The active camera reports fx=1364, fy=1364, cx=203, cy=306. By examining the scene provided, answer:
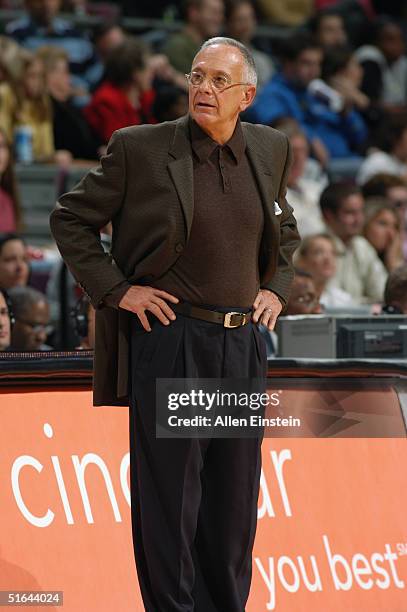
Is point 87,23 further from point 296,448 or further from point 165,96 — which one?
point 296,448

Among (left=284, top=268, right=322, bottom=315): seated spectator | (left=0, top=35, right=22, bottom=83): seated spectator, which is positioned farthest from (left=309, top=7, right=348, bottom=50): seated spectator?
(left=284, top=268, right=322, bottom=315): seated spectator

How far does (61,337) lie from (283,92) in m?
4.77

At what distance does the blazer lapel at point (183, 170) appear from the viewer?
3.77 metres

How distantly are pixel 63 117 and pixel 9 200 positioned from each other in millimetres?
1731

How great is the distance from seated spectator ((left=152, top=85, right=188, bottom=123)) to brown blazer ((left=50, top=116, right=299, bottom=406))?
6599 mm

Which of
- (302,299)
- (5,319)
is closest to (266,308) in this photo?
(5,319)

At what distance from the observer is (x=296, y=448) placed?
4719 millimetres

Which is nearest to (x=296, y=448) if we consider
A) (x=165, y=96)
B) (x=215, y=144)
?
(x=215, y=144)

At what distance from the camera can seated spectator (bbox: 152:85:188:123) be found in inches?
412

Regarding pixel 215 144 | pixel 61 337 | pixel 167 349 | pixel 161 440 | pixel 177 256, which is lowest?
pixel 61 337

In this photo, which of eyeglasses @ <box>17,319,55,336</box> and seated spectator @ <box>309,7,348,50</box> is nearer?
eyeglasses @ <box>17,319,55,336</box>

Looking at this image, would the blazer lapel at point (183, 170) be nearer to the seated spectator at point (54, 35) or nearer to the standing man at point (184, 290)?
the standing man at point (184, 290)

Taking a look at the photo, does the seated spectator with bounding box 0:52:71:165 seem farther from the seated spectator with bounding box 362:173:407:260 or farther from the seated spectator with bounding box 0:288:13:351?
the seated spectator with bounding box 0:288:13:351

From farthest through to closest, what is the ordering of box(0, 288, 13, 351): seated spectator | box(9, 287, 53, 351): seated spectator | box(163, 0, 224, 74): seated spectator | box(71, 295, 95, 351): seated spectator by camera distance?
box(163, 0, 224, 74): seated spectator → box(9, 287, 53, 351): seated spectator → box(71, 295, 95, 351): seated spectator → box(0, 288, 13, 351): seated spectator
